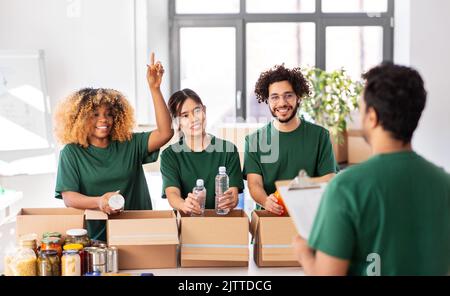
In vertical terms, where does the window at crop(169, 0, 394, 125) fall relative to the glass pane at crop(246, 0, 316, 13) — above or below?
below

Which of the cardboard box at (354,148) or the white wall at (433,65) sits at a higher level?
the white wall at (433,65)

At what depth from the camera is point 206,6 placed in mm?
5980

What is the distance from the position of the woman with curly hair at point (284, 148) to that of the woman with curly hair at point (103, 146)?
0.34 metres

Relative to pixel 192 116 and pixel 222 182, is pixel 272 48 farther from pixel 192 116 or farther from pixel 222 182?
pixel 222 182

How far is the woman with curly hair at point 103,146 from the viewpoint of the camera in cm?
217

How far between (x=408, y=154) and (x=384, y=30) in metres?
5.31

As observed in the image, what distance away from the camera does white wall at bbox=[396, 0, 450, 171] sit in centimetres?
539

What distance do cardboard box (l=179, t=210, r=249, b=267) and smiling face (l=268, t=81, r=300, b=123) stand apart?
497 millimetres

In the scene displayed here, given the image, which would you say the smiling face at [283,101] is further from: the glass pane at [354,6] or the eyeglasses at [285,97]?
the glass pane at [354,6]

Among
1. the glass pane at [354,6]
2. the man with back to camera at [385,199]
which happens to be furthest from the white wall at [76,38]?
the man with back to camera at [385,199]

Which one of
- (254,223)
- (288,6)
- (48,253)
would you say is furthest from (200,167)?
(288,6)

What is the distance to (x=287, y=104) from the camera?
7.30 ft

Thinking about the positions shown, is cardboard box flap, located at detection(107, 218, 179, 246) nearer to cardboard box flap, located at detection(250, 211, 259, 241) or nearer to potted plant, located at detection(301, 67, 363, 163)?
cardboard box flap, located at detection(250, 211, 259, 241)

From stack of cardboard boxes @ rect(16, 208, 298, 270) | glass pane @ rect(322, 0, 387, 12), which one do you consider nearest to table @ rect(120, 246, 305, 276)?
stack of cardboard boxes @ rect(16, 208, 298, 270)
